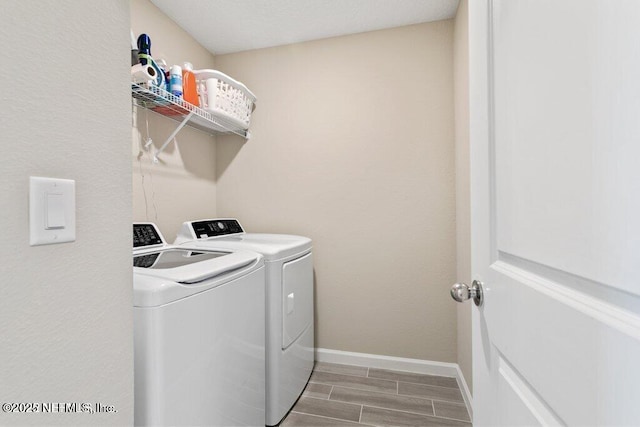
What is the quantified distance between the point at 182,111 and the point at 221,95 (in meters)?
0.30

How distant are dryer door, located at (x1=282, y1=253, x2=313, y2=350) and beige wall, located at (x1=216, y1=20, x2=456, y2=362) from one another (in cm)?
32

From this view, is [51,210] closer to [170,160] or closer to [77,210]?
[77,210]

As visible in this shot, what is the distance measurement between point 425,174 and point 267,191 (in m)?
1.25

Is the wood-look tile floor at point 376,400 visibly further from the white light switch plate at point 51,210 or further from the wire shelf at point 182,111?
the wire shelf at point 182,111

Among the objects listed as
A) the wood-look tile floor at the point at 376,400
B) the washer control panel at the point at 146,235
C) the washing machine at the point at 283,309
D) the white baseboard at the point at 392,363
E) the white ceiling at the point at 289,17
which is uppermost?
the white ceiling at the point at 289,17

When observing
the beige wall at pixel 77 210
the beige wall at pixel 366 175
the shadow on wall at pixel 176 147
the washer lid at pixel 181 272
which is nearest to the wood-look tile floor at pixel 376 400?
the beige wall at pixel 366 175

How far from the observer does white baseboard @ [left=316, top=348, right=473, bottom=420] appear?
202 centimetres

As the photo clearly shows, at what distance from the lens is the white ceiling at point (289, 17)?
1.83 meters

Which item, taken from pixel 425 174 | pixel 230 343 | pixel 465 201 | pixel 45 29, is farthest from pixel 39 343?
pixel 425 174

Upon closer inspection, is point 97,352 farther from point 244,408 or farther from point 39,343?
point 244,408

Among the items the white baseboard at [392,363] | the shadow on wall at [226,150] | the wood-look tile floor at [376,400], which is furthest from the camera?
the shadow on wall at [226,150]

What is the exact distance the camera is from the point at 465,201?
172 centimetres

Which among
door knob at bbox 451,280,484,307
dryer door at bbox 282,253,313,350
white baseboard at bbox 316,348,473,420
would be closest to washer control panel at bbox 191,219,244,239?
dryer door at bbox 282,253,313,350

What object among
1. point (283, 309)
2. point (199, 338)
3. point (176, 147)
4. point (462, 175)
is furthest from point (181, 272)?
point (462, 175)
